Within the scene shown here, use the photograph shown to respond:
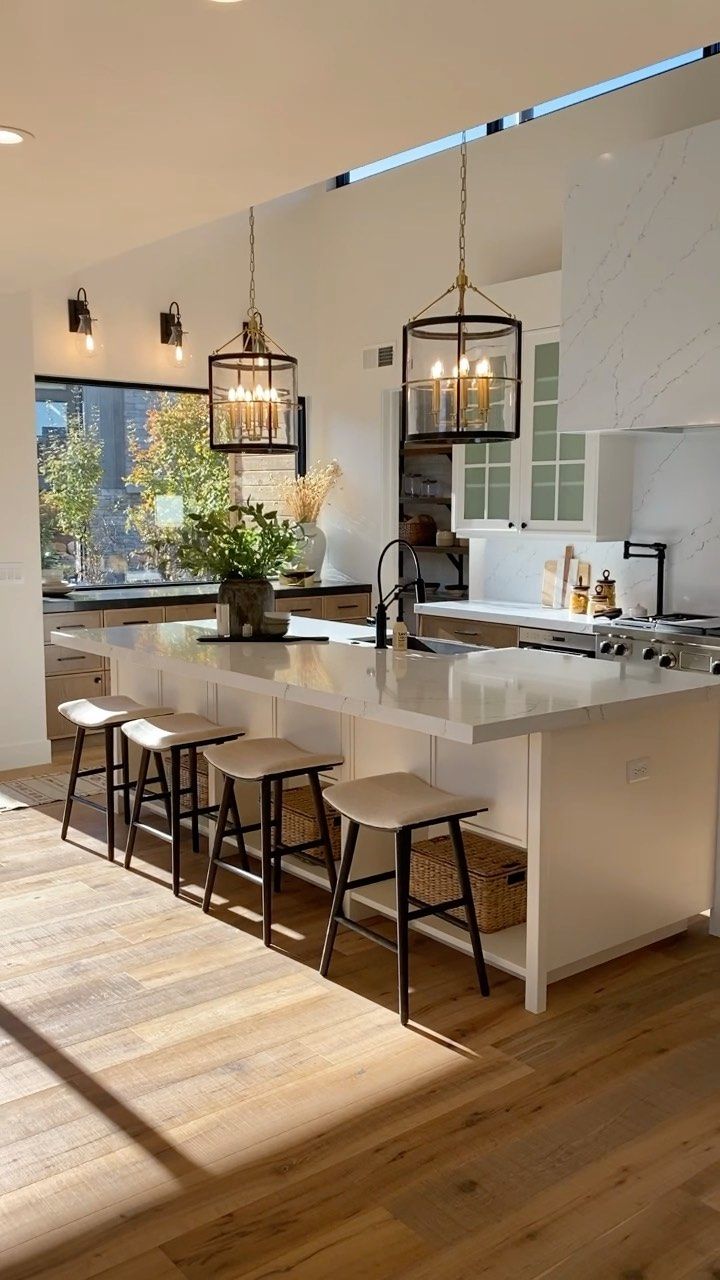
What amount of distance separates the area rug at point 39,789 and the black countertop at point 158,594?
3.64 ft

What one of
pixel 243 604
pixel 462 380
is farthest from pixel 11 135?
pixel 243 604

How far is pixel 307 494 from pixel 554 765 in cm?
498

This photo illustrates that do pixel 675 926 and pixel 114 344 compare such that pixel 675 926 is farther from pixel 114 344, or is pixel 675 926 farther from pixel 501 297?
pixel 114 344

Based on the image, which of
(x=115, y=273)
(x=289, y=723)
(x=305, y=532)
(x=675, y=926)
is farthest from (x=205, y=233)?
(x=675, y=926)

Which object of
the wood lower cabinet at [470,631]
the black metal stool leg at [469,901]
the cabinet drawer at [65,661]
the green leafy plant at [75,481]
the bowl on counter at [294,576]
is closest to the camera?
the black metal stool leg at [469,901]

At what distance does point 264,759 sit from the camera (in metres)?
3.74

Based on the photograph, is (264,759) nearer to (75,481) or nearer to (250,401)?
(250,401)

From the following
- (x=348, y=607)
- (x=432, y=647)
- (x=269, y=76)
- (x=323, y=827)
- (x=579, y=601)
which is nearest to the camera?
(x=269, y=76)

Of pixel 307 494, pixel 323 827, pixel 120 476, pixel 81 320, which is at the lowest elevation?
pixel 323 827

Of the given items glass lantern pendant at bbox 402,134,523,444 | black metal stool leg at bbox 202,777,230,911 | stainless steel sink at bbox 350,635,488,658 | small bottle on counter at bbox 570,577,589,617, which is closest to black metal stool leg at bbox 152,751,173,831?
black metal stool leg at bbox 202,777,230,911

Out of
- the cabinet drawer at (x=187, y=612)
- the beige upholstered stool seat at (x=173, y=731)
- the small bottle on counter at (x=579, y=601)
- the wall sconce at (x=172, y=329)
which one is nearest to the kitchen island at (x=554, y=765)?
the beige upholstered stool seat at (x=173, y=731)

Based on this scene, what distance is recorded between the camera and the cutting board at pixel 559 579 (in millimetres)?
6270

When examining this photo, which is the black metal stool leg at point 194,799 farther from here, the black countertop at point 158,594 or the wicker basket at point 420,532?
the wicker basket at point 420,532

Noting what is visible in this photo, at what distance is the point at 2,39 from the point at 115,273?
14.9 feet
